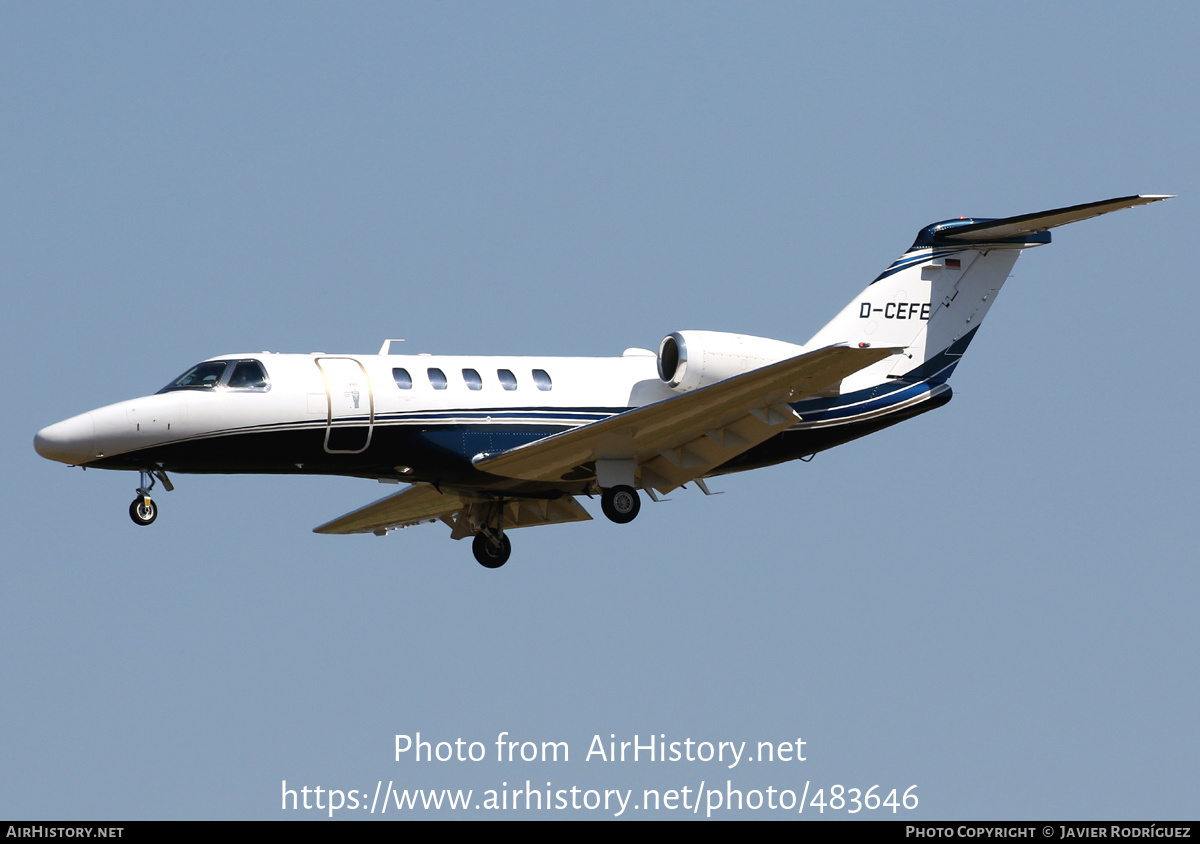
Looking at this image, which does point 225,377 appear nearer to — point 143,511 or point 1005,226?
point 143,511

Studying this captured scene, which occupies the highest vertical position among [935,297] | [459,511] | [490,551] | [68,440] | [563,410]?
[935,297]

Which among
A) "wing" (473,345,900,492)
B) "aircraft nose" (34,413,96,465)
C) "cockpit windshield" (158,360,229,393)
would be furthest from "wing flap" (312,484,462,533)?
"aircraft nose" (34,413,96,465)

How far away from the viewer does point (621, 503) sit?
25.2m

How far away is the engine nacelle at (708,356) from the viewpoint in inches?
990

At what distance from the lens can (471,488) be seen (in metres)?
26.0

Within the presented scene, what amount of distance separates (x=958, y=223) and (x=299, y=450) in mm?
11249

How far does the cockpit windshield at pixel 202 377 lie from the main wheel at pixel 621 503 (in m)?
5.87

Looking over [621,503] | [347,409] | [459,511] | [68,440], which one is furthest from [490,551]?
[68,440]

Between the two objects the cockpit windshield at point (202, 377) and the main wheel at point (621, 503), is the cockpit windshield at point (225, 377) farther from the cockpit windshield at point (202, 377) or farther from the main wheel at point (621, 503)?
the main wheel at point (621, 503)

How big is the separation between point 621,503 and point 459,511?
12.6ft

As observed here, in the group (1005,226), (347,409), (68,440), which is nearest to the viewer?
(68,440)

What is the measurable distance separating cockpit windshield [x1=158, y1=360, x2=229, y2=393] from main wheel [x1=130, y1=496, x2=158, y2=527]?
160 centimetres

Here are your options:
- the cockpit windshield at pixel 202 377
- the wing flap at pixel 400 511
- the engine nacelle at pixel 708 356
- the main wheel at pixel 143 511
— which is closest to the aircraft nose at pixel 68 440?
the main wheel at pixel 143 511

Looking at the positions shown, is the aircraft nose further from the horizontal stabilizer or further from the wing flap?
the horizontal stabilizer
